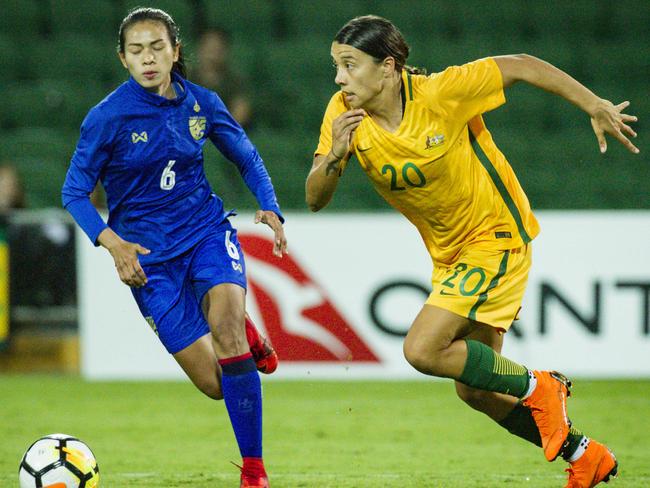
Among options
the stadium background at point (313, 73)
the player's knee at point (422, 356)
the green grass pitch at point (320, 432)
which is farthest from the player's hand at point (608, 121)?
the stadium background at point (313, 73)

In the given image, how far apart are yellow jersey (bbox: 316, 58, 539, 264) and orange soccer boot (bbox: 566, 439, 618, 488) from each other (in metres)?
0.87

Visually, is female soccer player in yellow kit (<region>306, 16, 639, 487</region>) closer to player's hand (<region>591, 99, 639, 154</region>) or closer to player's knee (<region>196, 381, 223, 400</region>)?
player's hand (<region>591, 99, 639, 154</region>)

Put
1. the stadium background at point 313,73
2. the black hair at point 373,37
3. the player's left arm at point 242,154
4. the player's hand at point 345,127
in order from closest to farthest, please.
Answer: the player's hand at point 345,127 < the black hair at point 373,37 < the player's left arm at point 242,154 < the stadium background at point 313,73

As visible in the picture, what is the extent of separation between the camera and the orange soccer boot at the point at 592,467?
171 inches

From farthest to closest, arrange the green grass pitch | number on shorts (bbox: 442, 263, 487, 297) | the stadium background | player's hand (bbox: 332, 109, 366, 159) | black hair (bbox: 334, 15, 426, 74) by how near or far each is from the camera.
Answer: the stadium background
the green grass pitch
number on shorts (bbox: 442, 263, 487, 297)
black hair (bbox: 334, 15, 426, 74)
player's hand (bbox: 332, 109, 366, 159)

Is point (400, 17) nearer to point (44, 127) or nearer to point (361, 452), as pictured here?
point (44, 127)

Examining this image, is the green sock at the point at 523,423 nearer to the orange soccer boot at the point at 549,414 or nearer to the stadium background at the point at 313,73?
the orange soccer boot at the point at 549,414

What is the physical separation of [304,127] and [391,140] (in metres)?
6.31

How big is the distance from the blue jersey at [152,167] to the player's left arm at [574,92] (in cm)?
115

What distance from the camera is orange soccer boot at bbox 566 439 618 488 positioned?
14.3 feet

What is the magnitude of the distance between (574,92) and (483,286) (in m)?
0.83

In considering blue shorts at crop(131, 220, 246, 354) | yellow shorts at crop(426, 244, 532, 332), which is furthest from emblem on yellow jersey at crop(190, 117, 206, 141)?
yellow shorts at crop(426, 244, 532, 332)

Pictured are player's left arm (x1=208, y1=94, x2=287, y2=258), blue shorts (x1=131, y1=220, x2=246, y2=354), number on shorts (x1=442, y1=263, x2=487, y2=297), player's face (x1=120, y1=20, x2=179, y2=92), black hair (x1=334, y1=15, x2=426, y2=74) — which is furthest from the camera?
player's left arm (x1=208, y1=94, x2=287, y2=258)

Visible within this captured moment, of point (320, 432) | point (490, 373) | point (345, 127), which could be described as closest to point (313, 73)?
point (320, 432)
